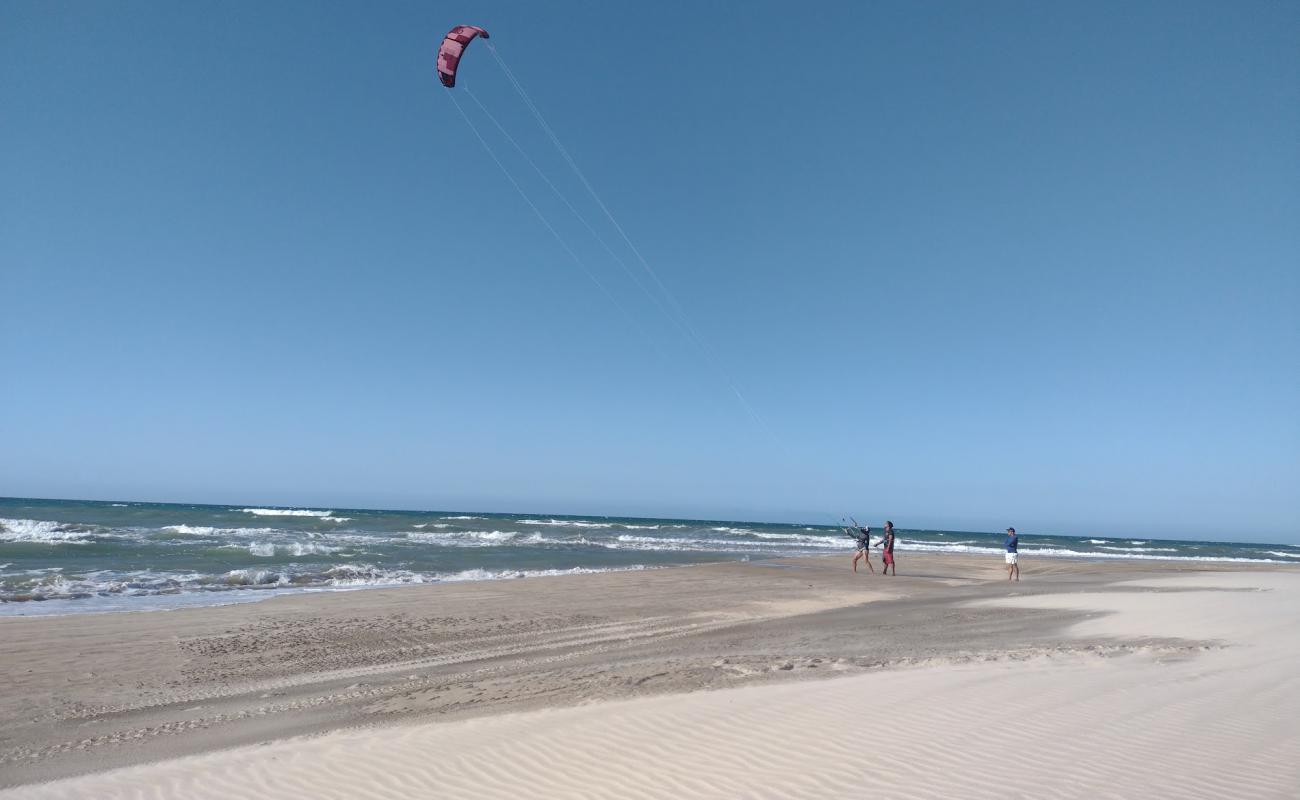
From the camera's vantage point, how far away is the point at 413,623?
1197 centimetres

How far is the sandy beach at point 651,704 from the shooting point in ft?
16.1

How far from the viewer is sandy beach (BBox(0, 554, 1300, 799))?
4.91m

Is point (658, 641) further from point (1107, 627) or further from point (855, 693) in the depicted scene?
point (1107, 627)

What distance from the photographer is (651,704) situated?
21.4 ft

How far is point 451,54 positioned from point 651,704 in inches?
489

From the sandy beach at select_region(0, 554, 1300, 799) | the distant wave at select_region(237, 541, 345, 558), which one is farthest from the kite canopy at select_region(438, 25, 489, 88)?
the distant wave at select_region(237, 541, 345, 558)

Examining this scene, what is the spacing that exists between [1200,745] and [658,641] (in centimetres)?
655

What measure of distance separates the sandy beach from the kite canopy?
33.3ft

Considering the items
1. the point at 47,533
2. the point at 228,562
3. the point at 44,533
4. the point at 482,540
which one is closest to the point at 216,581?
the point at 228,562

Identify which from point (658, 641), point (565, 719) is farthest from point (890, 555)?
point (565, 719)

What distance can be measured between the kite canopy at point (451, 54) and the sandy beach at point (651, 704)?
10140 millimetres

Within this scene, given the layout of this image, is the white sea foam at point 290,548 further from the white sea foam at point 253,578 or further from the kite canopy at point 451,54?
the kite canopy at point 451,54

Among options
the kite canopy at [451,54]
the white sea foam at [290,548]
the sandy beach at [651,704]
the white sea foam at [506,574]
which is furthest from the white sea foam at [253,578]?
the kite canopy at [451,54]

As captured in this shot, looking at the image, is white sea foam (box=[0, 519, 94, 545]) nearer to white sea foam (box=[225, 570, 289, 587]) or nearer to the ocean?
the ocean
